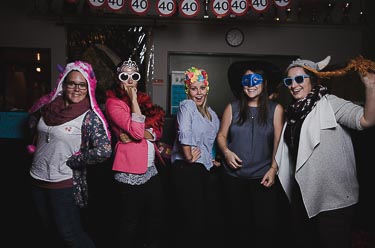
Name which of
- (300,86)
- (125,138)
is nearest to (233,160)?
(300,86)

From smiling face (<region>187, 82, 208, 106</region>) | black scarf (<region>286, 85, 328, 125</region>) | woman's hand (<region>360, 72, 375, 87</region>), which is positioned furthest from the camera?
smiling face (<region>187, 82, 208, 106</region>)

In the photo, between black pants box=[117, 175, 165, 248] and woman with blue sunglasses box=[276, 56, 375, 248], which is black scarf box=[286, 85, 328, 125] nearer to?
woman with blue sunglasses box=[276, 56, 375, 248]

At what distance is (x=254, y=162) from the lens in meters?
1.97

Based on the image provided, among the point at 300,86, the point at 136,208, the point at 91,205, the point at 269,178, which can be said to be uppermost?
the point at 300,86

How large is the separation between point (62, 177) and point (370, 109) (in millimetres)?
1732

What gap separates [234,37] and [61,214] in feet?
15.5

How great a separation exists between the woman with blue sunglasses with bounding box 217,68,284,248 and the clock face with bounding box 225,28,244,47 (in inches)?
149

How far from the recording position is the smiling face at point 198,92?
84.3 inches

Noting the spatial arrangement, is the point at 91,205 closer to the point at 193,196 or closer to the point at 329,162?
the point at 193,196

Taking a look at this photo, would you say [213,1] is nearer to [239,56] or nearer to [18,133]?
[239,56]

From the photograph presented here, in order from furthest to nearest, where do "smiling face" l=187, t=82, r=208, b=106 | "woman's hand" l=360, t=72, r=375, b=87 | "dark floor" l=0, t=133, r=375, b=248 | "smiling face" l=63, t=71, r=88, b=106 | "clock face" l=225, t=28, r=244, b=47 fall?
1. "clock face" l=225, t=28, r=244, b=47
2. "dark floor" l=0, t=133, r=375, b=248
3. "smiling face" l=187, t=82, r=208, b=106
4. "smiling face" l=63, t=71, r=88, b=106
5. "woman's hand" l=360, t=72, r=375, b=87

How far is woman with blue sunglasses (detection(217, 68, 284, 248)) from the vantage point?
194cm

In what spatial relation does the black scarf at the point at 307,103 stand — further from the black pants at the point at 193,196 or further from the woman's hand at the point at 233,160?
the black pants at the point at 193,196

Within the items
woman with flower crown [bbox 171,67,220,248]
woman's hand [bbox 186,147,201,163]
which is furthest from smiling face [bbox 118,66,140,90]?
woman's hand [bbox 186,147,201,163]
